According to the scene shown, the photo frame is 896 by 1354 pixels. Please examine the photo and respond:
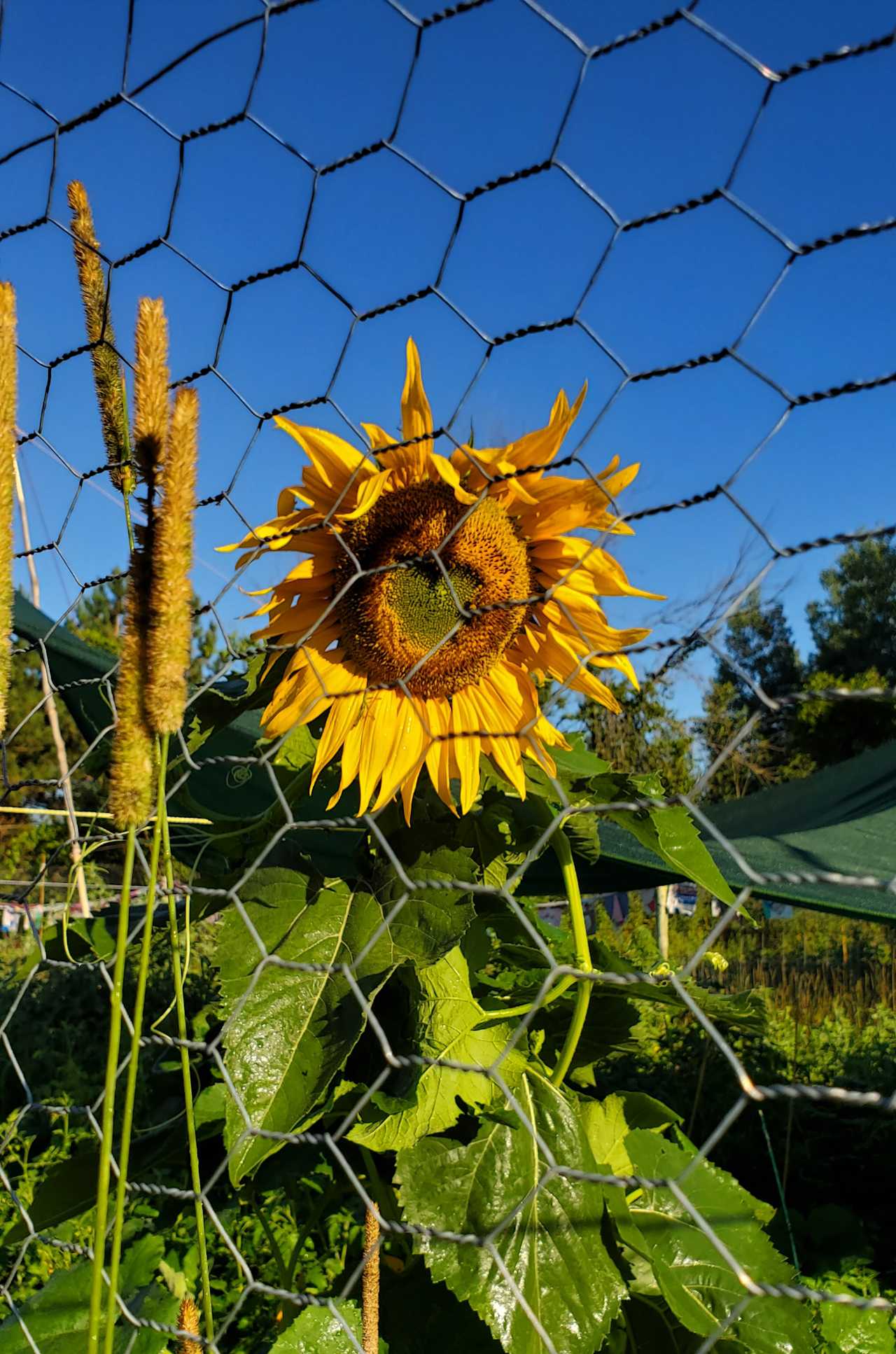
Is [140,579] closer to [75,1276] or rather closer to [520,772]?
[520,772]

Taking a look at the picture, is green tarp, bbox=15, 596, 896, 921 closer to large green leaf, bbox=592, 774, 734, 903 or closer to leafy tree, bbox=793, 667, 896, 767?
large green leaf, bbox=592, 774, 734, 903

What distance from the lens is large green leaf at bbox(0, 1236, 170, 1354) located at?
0.95m

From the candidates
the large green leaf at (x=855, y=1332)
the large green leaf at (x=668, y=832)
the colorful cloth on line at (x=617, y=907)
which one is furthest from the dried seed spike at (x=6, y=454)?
the colorful cloth on line at (x=617, y=907)

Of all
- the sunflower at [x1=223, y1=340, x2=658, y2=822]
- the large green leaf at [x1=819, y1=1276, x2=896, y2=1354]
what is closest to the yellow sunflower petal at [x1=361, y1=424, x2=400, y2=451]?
the sunflower at [x1=223, y1=340, x2=658, y2=822]

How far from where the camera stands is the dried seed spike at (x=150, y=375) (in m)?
0.71

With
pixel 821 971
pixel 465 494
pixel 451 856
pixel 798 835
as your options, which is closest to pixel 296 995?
pixel 451 856

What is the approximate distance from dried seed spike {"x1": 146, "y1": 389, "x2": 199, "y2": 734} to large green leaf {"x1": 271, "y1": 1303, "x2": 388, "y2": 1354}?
1.83ft

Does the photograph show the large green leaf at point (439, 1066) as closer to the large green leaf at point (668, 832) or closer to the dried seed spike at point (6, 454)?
the large green leaf at point (668, 832)

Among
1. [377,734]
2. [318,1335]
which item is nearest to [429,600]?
[377,734]

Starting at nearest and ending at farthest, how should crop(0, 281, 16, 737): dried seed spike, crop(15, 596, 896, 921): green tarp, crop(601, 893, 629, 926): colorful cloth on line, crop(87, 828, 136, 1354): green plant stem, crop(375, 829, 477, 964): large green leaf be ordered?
1. crop(87, 828, 136, 1354): green plant stem
2. crop(0, 281, 16, 737): dried seed spike
3. crop(375, 829, 477, 964): large green leaf
4. crop(15, 596, 896, 921): green tarp
5. crop(601, 893, 629, 926): colorful cloth on line

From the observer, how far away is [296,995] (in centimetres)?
91

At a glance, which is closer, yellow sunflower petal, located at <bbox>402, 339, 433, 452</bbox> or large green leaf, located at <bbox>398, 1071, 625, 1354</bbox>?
large green leaf, located at <bbox>398, 1071, 625, 1354</bbox>

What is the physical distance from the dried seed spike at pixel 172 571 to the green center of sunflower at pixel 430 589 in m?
0.29

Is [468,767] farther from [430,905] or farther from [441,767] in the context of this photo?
[430,905]
